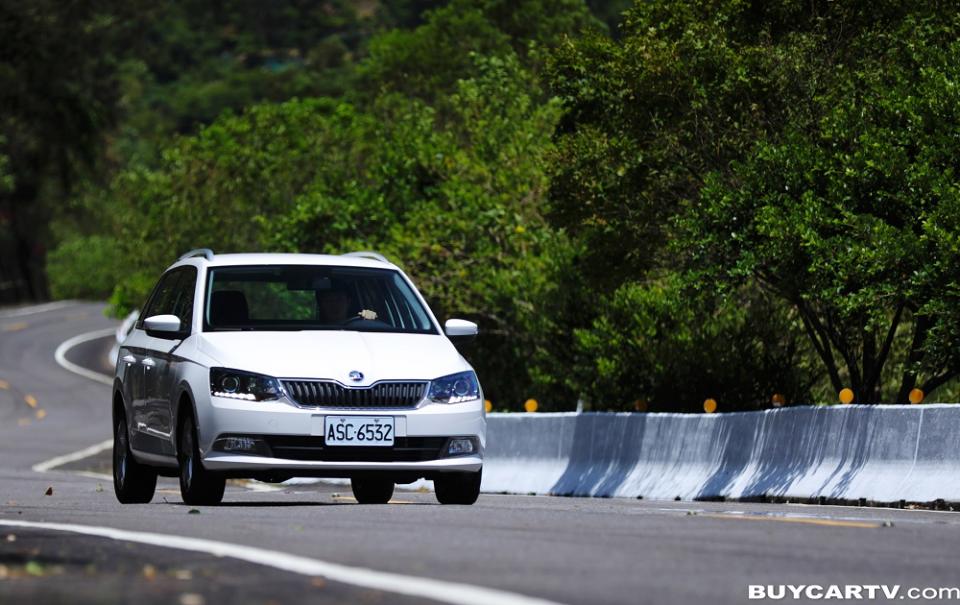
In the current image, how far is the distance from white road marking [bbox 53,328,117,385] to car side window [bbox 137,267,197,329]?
59362mm

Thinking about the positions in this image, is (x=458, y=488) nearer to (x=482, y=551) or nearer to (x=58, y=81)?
(x=482, y=551)

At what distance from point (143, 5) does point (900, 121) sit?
174ft

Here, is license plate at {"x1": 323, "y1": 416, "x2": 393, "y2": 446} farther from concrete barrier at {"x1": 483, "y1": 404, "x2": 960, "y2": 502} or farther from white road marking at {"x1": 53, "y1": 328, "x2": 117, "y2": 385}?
white road marking at {"x1": 53, "y1": 328, "x2": 117, "y2": 385}

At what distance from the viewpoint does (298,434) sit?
13.8 m

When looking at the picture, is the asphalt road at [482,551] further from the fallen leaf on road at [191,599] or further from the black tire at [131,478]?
the black tire at [131,478]

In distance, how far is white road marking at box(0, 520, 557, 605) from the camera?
770cm

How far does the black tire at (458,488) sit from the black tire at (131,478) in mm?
2295

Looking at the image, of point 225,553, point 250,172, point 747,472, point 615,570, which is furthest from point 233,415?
point 250,172

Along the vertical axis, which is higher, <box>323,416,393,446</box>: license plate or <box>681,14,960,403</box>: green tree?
<box>681,14,960,403</box>: green tree

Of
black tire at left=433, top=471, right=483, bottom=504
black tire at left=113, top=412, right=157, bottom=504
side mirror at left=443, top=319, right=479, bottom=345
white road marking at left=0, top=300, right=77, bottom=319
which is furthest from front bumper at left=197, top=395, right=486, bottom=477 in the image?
white road marking at left=0, top=300, right=77, bottom=319

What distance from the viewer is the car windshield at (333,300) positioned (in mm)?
14750

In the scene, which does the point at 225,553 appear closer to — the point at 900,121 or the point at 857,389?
the point at 900,121

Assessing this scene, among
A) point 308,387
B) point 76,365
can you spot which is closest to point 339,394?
point 308,387

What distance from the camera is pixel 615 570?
8789 mm
